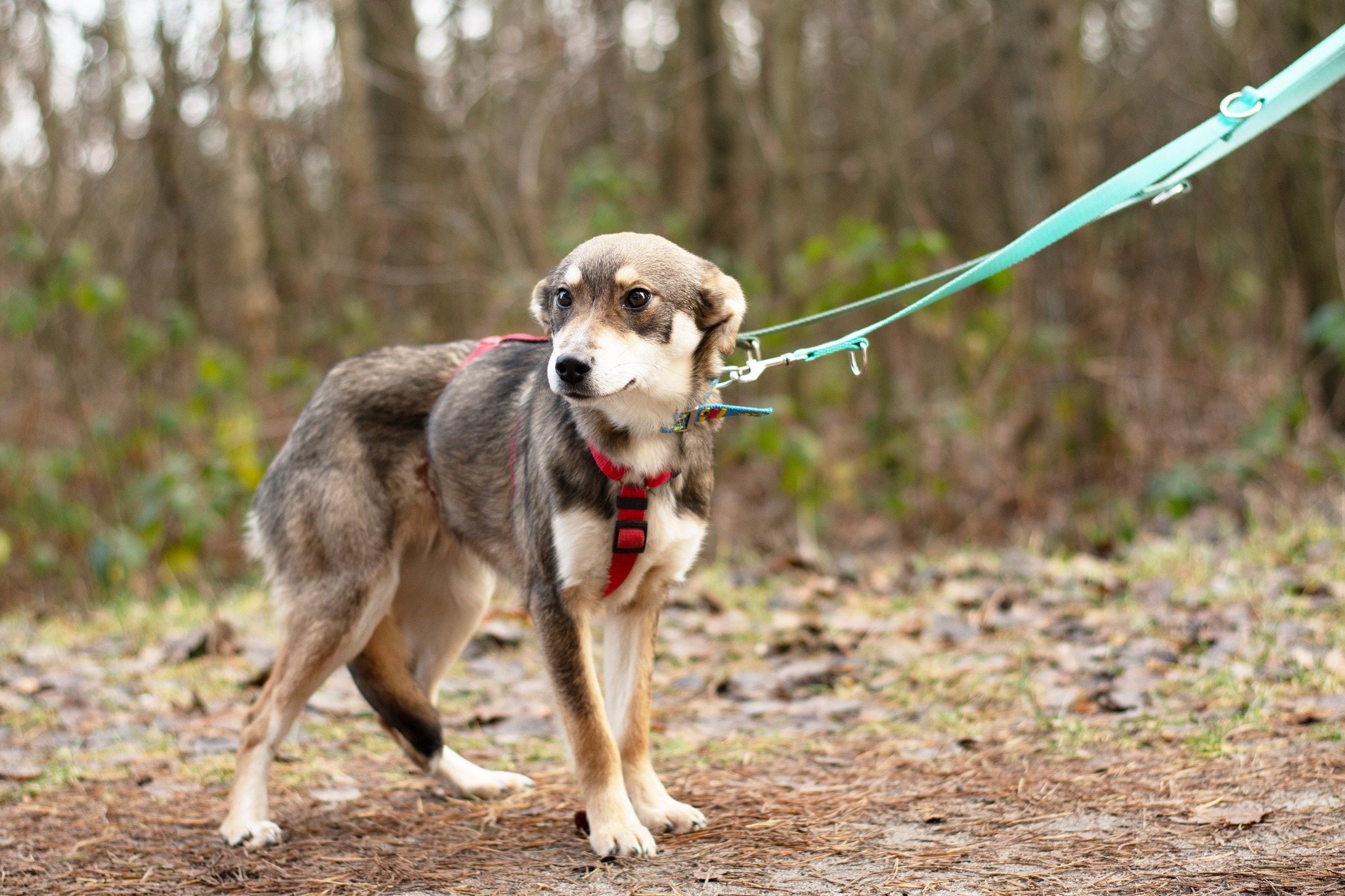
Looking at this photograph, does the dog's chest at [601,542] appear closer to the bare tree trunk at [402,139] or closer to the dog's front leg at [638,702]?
the dog's front leg at [638,702]

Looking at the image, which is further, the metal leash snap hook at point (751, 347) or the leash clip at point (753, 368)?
the metal leash snap hook at point (751, 347)

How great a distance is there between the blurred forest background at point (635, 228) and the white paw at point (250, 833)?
434 centimetres

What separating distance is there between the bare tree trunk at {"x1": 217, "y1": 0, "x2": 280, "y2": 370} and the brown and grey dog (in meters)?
7.45

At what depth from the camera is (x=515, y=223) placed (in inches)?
428

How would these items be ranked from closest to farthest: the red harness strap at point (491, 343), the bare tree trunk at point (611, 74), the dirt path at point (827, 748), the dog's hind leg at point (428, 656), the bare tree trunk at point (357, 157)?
1. the dirt path at point (827, 748)
2. the dog's hind leg at point (428, 656)
3. the red harness strap at point (491, 343)
4. the bare tree trunk at point (357, 157)
5. the bare tree trunk at point (611, 74)

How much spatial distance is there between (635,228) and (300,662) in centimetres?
701

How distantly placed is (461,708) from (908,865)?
2323 mm

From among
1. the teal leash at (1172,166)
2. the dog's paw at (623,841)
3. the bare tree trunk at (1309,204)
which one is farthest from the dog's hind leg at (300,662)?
the bare tree trunk at (1309,204)

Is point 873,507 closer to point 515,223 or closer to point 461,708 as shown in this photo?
point 515,223

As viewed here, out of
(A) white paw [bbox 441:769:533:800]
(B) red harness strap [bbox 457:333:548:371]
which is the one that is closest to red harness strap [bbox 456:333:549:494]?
(B) red harness strap [bbox 457:333:548:371]

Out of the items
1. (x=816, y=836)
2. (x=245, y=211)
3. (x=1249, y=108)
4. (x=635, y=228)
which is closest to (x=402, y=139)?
(x=245, y=211)

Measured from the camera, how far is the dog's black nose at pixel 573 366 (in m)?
3.04

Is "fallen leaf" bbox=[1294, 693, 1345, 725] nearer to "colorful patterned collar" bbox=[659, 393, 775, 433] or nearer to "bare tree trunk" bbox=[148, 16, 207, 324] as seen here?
"colorful patterned collar" bbox=[659, 393, 775, 433]

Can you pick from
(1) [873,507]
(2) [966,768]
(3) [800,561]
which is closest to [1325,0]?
(1) [873,507]
